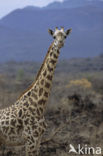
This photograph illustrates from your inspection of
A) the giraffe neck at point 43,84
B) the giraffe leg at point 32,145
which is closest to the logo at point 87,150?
the giraffe leg at point 32,145

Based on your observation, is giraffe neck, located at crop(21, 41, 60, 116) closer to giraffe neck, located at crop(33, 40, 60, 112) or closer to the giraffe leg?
giraffe neck, located at crop(33, 40, 60, 112)

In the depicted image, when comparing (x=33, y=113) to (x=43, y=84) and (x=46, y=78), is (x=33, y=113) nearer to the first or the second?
(x=43, y=84)

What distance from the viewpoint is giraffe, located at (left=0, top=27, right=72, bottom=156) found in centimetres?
615

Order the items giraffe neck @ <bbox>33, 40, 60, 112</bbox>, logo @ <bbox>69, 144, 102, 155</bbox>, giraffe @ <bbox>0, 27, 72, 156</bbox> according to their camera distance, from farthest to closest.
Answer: logo @ <bbox>69, 144, 102, 155</bbox>
giraffe neck @ <bbox>33, 40, 60, 112</bbox>
giraffe @ <bbox>0, 27, 72, 156</bbox>

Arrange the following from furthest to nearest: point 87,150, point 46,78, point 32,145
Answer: point 87,150
point 46,78
point 32,145

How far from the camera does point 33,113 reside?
243 inches

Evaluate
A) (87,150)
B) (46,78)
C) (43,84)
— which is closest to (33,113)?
(43,84)

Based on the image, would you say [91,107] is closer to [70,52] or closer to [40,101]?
[40,101]

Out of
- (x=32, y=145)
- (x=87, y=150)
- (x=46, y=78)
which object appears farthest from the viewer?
(x=87, y=150)

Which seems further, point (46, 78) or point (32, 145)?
point (46, 78)

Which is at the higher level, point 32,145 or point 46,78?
point 46,78

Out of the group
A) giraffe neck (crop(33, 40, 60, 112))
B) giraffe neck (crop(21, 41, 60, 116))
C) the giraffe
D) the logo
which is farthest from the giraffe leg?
the logo

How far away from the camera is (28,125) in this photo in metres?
6.14

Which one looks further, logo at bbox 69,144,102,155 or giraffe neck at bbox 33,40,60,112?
logo at bbox 69,144,102,155
